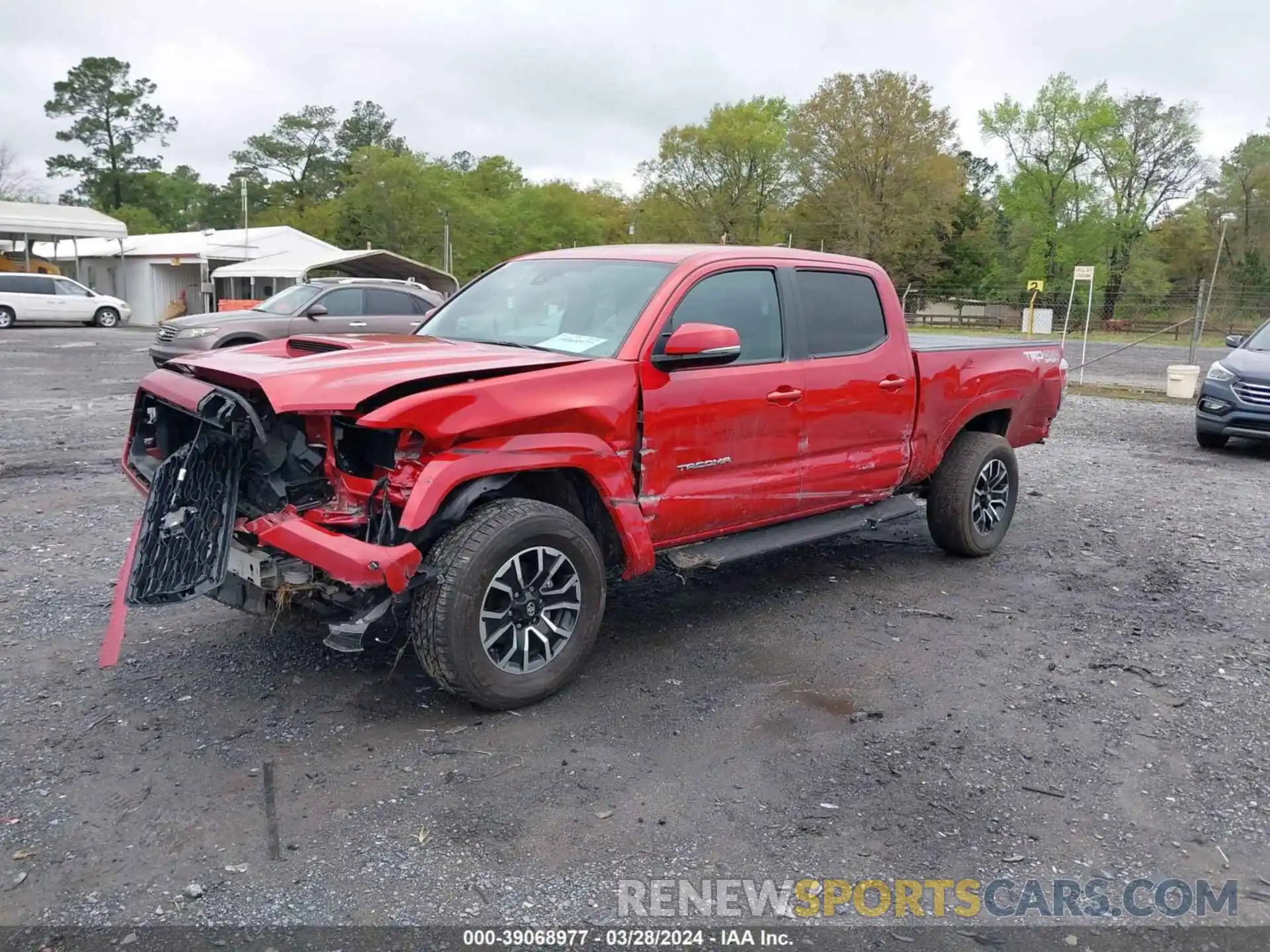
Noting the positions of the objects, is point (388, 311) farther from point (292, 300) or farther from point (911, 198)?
point (911, 198)

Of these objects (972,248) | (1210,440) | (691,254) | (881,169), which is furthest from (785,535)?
(972,248)

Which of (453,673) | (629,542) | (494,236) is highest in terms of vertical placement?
(494,236)

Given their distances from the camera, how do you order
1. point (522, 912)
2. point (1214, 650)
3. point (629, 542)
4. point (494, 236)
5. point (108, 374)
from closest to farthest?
point (522, 912) < point (629, 542) < point (1214, 650) < point (108, 374) < point (494, 236)

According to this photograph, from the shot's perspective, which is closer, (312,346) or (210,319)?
(312,346)

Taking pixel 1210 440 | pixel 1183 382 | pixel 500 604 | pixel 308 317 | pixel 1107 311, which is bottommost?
pixel 1210 440

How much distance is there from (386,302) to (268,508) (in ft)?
40.1

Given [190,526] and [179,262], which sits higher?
[179,262]

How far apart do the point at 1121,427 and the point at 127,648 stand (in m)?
12.1

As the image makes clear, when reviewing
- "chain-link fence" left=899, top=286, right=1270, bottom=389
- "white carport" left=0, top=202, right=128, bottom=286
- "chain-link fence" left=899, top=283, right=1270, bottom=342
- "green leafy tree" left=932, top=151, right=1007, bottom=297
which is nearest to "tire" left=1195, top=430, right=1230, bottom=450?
"chain-link fence" left=899, top=286, right=1270, bottom=389

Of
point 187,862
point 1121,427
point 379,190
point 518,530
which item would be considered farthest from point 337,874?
point 379,190

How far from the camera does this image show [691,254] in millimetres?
4895

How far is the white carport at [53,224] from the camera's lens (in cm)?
3706

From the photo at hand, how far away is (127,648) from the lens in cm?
455

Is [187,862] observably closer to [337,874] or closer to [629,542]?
[337,874]
